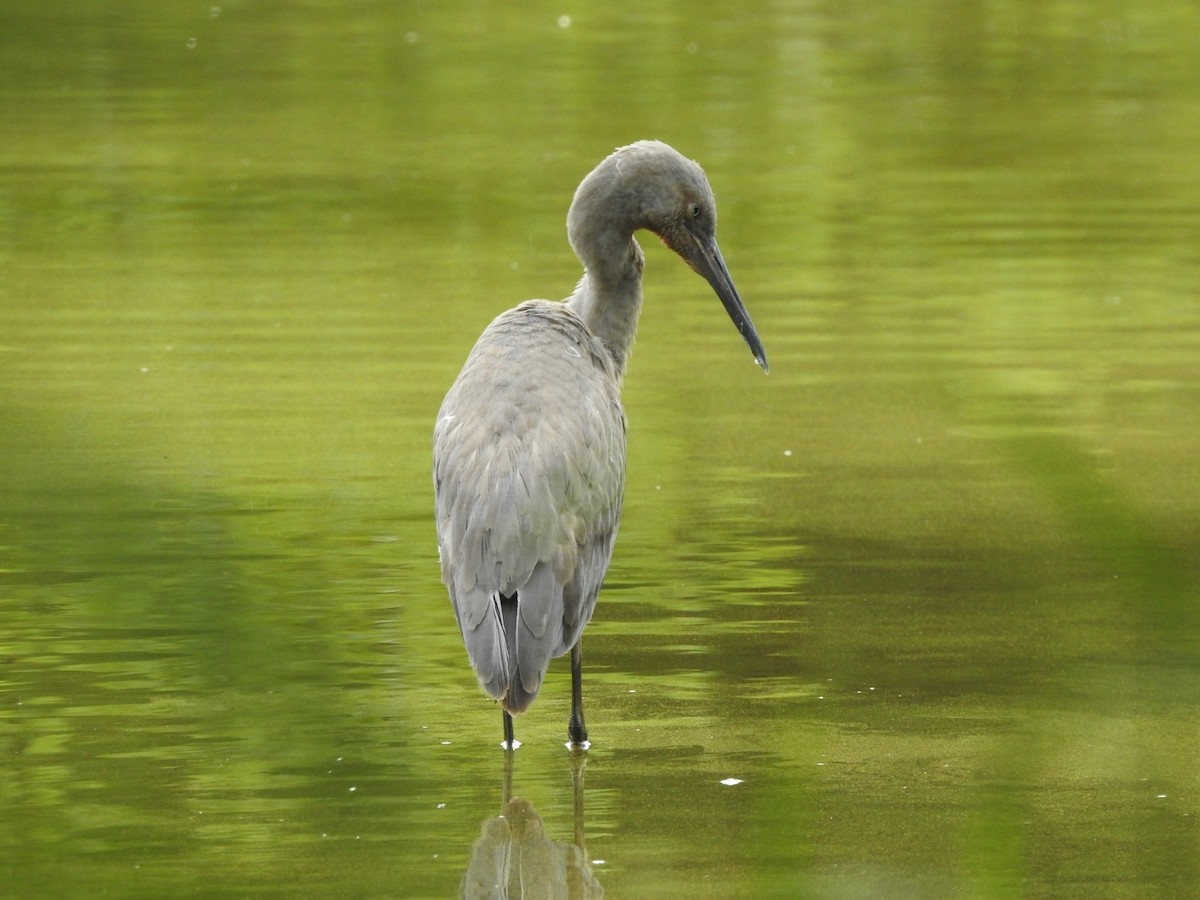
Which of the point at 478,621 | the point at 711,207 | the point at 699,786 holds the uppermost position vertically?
the point at 711,207

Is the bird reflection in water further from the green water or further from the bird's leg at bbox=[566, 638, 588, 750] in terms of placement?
the bird's leg at bbox=[566, 638, 588, 750]

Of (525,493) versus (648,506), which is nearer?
(525,493)

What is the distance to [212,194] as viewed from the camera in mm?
16688

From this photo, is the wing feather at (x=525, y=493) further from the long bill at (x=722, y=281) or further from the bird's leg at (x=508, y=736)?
the long bill at (x=722, y=281)

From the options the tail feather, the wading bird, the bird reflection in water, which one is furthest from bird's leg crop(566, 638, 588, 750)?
the bird reflection in water

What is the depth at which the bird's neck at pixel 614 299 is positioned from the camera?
763 cm

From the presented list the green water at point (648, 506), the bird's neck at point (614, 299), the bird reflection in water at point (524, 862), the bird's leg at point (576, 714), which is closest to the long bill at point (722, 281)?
the bird's neck at point (614, 299)

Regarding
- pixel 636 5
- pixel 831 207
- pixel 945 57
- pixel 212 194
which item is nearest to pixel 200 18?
pixel 636 5

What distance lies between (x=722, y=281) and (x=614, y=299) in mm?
407

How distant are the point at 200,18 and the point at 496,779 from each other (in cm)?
2050

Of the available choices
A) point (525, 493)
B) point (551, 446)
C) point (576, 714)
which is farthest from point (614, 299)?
point (576, 714)

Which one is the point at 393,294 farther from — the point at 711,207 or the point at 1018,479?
the point at 711,207

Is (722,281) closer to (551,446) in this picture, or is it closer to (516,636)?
(551,446)

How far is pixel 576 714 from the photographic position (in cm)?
673
